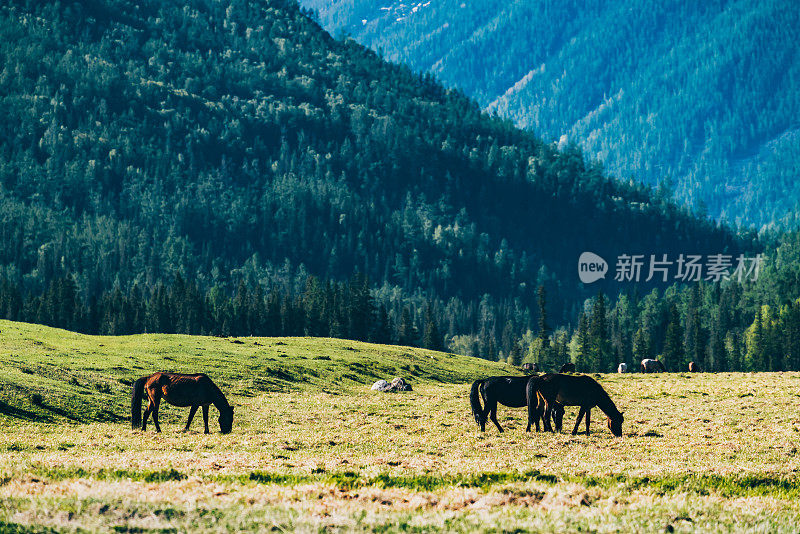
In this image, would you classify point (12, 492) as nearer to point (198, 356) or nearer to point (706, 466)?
point (706, 466)

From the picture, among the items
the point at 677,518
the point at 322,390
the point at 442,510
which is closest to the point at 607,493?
the point at 677,518

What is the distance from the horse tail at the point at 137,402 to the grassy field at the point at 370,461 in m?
0.89

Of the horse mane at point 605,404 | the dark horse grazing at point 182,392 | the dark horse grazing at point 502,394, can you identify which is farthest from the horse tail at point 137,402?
the horse mane at point 605,404

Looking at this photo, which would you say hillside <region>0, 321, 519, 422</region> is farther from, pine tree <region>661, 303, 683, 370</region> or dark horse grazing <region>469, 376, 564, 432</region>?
pine tree <region>661, 303, 683, 370</region>

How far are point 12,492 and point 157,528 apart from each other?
14.8 ft

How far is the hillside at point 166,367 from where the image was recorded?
44.5 meters

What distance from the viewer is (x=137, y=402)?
37.1 m

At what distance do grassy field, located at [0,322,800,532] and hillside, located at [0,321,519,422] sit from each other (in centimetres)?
31

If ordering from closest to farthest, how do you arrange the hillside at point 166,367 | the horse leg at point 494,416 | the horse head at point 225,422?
the horse head at point 225,422 < the horse leg at point 494,416 < the hillside at point 166,367

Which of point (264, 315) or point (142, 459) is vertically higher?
point (264, 315)

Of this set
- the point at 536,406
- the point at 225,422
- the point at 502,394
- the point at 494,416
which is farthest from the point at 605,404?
the point at 225,422

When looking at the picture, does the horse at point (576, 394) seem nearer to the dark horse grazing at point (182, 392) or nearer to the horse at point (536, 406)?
the horse at point (536, 406)

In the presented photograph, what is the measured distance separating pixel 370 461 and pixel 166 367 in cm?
4324

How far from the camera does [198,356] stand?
7431 cm
